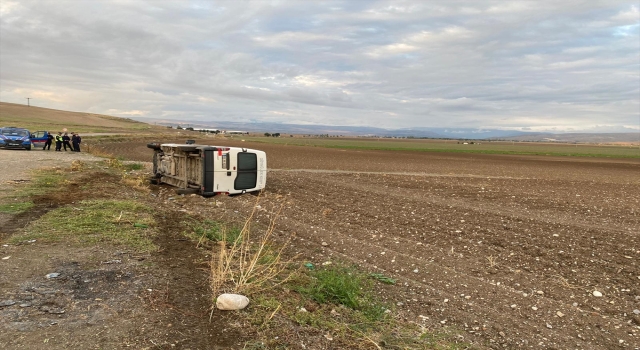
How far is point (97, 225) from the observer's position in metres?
8.55

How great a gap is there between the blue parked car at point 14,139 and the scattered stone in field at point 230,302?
35.2 metres

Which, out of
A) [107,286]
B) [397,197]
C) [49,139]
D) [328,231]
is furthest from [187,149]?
[49,139]

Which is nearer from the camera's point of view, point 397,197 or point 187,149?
point 187,149

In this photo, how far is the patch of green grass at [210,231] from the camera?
339 inches

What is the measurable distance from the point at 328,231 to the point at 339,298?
4.83 m

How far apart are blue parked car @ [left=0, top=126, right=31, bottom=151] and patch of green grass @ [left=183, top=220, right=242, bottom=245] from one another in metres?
30.1

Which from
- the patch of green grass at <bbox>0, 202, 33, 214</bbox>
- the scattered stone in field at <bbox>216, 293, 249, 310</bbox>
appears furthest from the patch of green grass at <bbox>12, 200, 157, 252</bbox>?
the scattered stone in field at <bbox>216, 293, 249, 310</bbox>

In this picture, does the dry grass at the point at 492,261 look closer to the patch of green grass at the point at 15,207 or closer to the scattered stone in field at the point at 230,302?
the scattered stone in field at the point at 230,302

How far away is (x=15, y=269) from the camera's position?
585cm

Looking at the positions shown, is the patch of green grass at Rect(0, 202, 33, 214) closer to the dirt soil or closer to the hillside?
the dirt soil

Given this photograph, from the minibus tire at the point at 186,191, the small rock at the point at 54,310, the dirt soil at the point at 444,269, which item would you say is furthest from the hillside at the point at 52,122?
the small rock at the point at 54,310

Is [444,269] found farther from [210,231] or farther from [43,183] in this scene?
[43,183]

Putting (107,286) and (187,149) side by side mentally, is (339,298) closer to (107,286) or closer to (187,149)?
(107,286)

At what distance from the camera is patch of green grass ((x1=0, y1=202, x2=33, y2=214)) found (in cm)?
939
